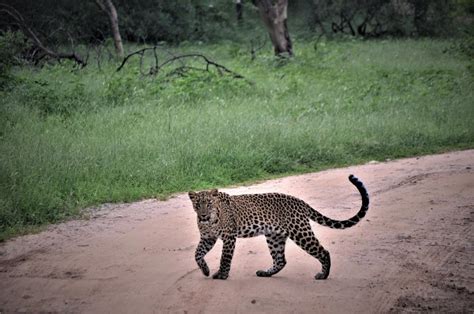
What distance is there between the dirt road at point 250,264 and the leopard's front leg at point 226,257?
0.13 metres

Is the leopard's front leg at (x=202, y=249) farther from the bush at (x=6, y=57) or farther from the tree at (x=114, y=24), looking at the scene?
the tree at (x=114, y=24)

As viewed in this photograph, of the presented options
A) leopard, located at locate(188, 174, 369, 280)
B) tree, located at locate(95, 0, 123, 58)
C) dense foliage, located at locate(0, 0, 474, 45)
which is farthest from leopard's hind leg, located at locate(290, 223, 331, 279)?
dense foliage, located at locate(0, 0, 474, 45)

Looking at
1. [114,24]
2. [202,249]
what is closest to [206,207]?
[202,249]

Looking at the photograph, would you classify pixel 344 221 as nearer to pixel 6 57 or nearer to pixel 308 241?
pixel 308 241

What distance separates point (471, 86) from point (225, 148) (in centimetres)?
999

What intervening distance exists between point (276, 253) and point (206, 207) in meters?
0.97

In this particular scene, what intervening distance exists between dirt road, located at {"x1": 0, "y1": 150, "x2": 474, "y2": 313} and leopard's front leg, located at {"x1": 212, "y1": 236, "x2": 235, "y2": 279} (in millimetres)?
134

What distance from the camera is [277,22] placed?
26.4 metres

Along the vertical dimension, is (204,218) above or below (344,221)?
above

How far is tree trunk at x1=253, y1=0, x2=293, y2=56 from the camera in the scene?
26.2m

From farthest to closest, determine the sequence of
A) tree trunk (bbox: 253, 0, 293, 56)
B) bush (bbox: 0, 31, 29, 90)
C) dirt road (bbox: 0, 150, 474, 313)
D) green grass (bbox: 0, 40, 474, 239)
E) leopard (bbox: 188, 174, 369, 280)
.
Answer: tree trunk (bbox: 253, 0, 293, 56) < bush (bbox: 0, 31, 29, 90) < green grass (bbox: 0, 40, 474, 239) < leopard (bbox: 188, 174, 369, 280) < dirt road (bbox: 0, 150, 474, 313)

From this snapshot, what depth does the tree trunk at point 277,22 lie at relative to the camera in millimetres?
26156

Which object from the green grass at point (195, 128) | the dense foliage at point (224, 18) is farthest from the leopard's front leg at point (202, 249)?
the dense foliage at point (224, 18)

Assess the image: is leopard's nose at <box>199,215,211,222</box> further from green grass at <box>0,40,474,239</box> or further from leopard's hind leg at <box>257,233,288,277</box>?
green grass at <box>0,40,474,239</box>
